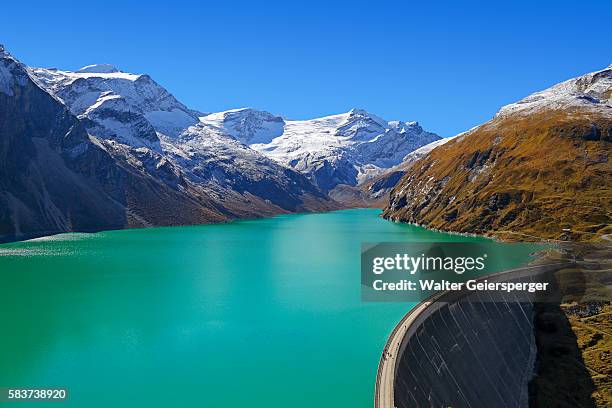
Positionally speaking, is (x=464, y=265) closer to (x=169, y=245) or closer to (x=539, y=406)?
(x=539, y=406)

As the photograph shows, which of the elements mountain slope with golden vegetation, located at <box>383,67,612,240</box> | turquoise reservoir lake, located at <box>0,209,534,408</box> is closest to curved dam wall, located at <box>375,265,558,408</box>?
turquoise reservoir lake, located at <box>0,209,534,408</box>

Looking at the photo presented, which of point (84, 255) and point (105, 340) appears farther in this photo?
point (84, 255)

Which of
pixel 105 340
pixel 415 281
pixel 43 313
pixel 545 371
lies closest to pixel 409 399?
pixel 545 371

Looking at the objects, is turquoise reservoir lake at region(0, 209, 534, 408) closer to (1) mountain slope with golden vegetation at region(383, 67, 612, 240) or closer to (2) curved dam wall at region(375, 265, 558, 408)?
(2) curved dam wall at region(375, 265, 558, 408)

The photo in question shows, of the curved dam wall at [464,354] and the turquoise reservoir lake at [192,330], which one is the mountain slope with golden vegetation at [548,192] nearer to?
the turquoise reservoir lake at [192,330]

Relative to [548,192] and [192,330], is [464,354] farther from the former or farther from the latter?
[548,192]
